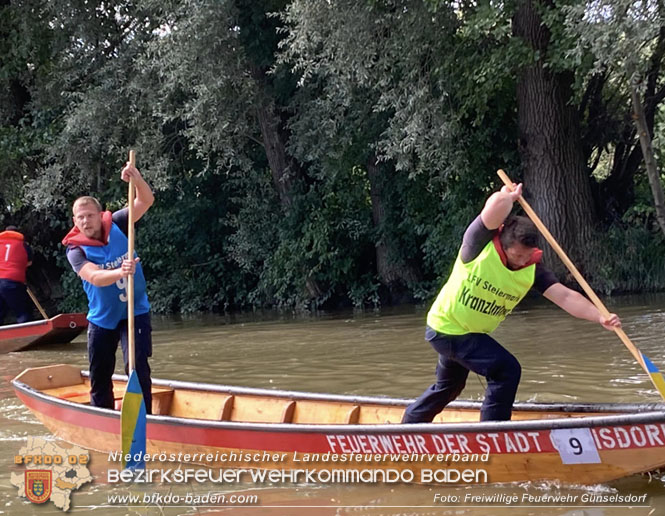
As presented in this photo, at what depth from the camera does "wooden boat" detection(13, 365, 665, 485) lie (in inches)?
187

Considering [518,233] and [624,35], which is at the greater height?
[624,35]

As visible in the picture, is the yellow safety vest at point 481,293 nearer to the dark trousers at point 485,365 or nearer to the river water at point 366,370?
the dark trousers at point 485,365

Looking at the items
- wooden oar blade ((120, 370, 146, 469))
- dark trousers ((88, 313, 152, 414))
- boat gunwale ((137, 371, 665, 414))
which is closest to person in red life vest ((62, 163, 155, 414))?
dark trousers ((88, 313, 152, 414))

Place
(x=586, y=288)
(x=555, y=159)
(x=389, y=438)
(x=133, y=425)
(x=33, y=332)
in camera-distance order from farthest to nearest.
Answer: (x=555, y=159)
(x=33, y=332)
(x=133, y=425)
(x=586, y=288)
(x=389, y=438)

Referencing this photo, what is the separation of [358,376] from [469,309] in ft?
14.3

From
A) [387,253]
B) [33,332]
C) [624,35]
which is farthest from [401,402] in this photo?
[387,253]

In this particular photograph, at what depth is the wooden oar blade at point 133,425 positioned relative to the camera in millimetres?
5879

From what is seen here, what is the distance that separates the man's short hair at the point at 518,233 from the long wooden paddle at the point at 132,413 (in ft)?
8.29

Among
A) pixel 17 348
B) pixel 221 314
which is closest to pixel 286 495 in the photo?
pixel 17 348

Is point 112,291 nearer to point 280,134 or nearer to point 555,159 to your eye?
point 555,159

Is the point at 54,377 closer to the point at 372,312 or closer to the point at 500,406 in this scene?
the point at 500,406

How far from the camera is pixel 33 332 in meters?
13.2

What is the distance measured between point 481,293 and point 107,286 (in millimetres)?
2729

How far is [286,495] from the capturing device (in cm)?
539
